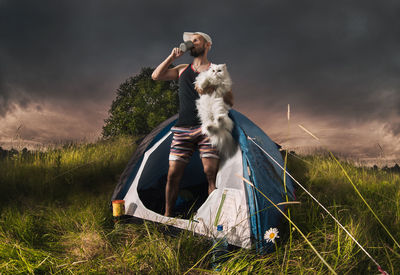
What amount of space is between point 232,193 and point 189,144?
747mm

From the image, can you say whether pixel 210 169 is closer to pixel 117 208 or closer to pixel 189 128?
pixel 189 128

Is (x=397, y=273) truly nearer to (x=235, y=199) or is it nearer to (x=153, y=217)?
Answer: (x=235, y=199)

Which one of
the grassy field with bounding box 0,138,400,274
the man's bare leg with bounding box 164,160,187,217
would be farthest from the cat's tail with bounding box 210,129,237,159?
the grassy field with bounding box 0,138,400,274

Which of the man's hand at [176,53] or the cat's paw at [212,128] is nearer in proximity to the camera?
the cat's paw at [212,128]

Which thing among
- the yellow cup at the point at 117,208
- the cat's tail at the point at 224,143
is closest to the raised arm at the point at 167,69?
the cat's tail at the point at 224,143

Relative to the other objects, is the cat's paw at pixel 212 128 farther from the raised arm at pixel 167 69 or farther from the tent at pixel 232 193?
the raised arm at pixel 167 69

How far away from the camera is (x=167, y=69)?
3.39 metres

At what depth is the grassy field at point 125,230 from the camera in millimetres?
2166

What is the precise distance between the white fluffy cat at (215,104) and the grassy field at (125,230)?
3.47 ft

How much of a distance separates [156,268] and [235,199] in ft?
3.78

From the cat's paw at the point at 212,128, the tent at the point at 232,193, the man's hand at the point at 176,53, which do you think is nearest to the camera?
the tent at the point at 232,193

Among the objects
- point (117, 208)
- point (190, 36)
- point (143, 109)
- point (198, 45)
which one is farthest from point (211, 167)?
point (143, 109)

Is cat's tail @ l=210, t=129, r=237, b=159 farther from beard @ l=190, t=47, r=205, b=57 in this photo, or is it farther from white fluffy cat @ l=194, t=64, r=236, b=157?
beard @ l=190, t=47, r=205, b=57

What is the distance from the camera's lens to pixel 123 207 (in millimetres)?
3484
